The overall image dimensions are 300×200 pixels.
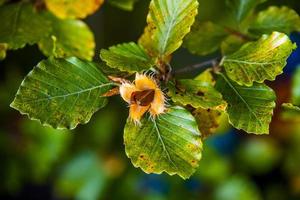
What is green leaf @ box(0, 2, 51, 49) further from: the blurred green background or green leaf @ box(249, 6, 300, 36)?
the blurred green background

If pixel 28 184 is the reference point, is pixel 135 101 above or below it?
above

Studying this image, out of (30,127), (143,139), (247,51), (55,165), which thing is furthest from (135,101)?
(55,165)

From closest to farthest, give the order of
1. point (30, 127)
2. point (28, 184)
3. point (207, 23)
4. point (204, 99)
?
point (204, 99) → point (207, 23) → point (30, 127) → point (28, 184)

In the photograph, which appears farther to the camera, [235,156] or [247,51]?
[235,156]

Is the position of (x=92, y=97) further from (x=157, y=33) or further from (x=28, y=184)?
(x=28, y=184)

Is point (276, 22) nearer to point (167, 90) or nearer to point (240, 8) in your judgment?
point (240, 8)

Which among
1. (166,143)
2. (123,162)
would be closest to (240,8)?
(166,143)

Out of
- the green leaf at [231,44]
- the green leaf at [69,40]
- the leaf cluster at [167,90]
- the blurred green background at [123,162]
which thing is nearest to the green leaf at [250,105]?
the leaf cluster at [167,90]
